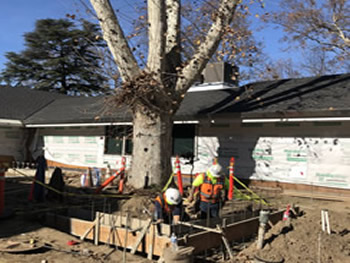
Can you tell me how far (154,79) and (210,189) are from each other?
3481 mm

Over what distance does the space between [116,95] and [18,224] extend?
13.6 feet

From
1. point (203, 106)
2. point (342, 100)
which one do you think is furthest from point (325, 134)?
point (203, 106)

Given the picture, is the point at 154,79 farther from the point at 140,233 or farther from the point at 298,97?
the point at 298,97

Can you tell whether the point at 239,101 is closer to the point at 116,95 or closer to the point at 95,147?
the point at 116,95

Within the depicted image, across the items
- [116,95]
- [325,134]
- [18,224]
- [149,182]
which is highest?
[116,95]

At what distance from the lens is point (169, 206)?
7.07m

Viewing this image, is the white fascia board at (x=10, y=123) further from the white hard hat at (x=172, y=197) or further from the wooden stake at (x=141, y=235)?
the wooden stake at (x=141, y=235)

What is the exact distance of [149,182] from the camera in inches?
397

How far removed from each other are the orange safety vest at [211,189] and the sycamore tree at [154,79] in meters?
2.41

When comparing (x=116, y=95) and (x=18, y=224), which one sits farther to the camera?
(x=116, y=95)

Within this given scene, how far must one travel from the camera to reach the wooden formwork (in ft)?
20.7

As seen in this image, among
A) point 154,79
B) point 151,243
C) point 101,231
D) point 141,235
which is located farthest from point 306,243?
point 154,79

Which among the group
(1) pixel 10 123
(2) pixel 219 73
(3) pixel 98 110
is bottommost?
(1) pixel 10 123

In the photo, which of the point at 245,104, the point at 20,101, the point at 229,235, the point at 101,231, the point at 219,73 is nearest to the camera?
the point at 101,231
